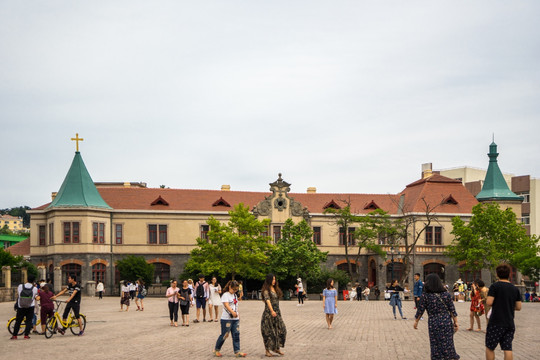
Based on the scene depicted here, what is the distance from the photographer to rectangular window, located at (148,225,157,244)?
64.6 metres

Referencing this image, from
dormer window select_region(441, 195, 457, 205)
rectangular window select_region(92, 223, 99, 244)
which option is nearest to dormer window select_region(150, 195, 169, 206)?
rectangular window select_region(92, 223, 99, 244)

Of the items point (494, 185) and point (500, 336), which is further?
point (494, 185)

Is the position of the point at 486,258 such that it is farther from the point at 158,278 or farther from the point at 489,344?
the point at 489,344

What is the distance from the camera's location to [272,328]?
16.2 m

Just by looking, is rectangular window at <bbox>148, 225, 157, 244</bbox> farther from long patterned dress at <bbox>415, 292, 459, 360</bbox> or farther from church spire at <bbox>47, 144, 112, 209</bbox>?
long patterned dress at <bbox>415, 292, 459, 360</bbox>

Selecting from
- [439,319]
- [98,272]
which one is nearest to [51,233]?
[98,272]

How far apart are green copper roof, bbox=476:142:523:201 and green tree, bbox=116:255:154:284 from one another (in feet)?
106

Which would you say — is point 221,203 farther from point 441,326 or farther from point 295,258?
point 441,326

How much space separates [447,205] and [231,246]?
22829 mm

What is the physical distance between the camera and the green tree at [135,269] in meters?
60.6

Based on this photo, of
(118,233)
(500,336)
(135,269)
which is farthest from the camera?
(118,233)

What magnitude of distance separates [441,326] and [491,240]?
5035cm

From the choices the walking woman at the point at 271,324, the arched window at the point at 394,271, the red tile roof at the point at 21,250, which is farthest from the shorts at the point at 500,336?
the red tile roof at the point at 21,250

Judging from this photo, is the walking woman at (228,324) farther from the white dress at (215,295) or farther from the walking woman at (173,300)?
the white dress at (215,295)
